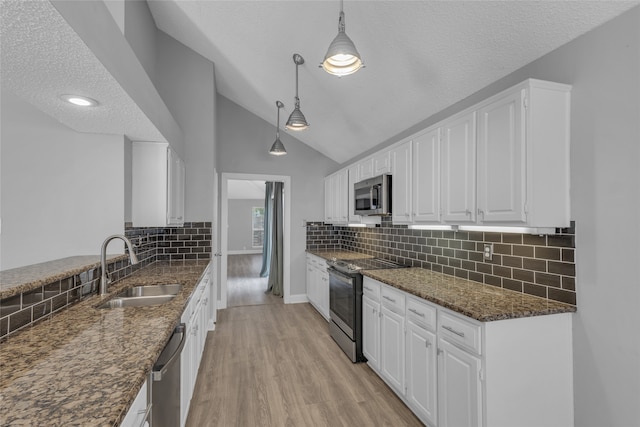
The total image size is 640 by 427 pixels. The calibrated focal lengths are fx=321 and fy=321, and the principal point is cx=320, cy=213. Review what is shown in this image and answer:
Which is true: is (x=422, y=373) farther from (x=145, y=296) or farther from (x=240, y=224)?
(x=240, y=224)

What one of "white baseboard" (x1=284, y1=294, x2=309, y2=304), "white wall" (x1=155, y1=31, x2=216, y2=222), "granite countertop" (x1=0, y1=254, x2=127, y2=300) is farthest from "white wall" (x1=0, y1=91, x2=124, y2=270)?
"white baseboard" (x1=284, y1=294, x2=309, y2=304)

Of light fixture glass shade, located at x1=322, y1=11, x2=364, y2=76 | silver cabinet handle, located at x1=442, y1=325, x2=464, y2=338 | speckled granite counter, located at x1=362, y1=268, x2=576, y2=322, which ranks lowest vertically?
silver cabinet handle, located at x1=442, y1=325, x2=464, y2=338

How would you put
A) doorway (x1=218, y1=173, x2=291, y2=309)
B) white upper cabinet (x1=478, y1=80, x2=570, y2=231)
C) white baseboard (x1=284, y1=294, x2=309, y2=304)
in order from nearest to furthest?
white upper cabinet (x1=478, y1=80, x2=570, y2=231) → doorway (x1=218, y1=173, x2=291, y2=309) → white baseboard (x1=284, y1=294, x2=309, y2=304)

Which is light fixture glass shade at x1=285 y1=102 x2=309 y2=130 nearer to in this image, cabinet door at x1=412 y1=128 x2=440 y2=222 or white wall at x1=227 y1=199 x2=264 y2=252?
cabinet door at x1=412 y1=128 x2=440 y2=222

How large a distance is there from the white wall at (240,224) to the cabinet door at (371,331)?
9448 millimetres

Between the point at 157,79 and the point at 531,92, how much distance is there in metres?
3.75

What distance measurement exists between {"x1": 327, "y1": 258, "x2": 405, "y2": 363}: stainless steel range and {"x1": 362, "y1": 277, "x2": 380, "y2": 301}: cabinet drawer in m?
0.08

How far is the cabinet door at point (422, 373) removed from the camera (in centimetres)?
205

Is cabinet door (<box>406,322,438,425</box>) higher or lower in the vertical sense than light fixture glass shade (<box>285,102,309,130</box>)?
lower

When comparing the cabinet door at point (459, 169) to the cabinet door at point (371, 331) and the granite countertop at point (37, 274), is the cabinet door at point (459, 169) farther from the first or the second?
the granite countertop at point (37, 274)

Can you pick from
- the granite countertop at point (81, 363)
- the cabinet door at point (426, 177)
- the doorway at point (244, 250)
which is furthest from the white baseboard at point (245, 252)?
the granite countertop at point (81, 363)

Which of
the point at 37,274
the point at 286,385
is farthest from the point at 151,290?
the point at 286,385

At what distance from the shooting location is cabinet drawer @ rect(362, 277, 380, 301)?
9.25 feet

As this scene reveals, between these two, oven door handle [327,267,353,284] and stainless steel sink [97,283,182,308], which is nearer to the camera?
stainless steel sink [97,283,182,308]
